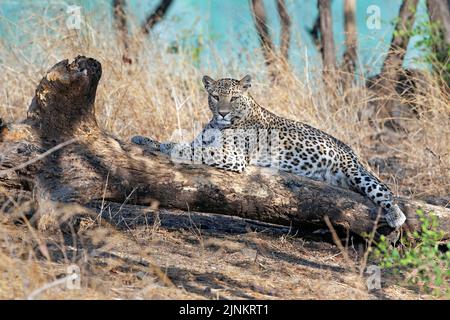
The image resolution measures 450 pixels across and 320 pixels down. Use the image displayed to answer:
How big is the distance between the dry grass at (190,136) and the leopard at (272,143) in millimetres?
719

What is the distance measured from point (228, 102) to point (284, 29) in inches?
221

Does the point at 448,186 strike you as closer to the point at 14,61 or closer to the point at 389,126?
the point at 389,126

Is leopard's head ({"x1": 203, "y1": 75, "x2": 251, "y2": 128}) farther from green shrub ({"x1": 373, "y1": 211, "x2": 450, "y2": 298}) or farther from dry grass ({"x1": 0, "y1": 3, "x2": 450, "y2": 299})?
green shrub ({"x1": 373, "y1": 211, "x2": 450, "y2": 298})

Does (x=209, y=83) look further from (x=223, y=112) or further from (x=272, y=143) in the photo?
(x=272, y=143)

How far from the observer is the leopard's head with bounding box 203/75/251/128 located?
7.98 m

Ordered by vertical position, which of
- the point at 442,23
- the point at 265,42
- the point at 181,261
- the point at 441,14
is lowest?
the point at 181,261

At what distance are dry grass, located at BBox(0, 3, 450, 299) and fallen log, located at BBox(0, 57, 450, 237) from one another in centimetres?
37

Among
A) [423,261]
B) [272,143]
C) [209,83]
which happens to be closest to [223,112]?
[209,83]

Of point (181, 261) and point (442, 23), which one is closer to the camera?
point (181, 261)

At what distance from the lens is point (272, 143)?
7941 mm

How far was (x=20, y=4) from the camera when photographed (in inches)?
464

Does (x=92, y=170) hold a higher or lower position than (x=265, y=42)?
lower
